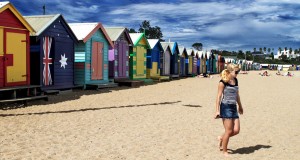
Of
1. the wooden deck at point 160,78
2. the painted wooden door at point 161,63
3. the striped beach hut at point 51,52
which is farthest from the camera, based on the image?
the painted wooden door at point 161,63

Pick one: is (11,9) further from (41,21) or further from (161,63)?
(161,63)

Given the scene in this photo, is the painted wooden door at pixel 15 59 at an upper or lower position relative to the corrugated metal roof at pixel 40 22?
lower

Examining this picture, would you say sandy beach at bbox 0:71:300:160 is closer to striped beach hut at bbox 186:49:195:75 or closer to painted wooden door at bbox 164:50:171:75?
painted wooden door at bbox 164:50:171:75

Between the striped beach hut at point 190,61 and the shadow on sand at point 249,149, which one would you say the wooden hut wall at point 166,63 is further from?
the shadow on sand at point 249,149

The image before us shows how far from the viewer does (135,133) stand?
7.83m

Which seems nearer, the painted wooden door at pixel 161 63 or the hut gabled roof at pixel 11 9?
the hut gabled roof at pixel 11 9

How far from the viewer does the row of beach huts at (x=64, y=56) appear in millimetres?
12031

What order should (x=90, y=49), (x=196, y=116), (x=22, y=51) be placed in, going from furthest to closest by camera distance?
(x=90, y=49) < (x=22, y=51) < (x=196, y=116)

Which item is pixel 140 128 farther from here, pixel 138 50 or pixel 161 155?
pixel 138 50

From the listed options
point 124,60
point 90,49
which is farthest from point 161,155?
point 124,60

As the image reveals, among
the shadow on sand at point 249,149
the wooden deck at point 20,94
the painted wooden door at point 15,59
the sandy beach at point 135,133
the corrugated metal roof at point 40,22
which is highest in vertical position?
the corrugated metal roof at point 40,22

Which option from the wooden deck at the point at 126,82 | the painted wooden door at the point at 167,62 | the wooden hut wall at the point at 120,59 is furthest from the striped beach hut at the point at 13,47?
the painted wooden door at the point at 167,62

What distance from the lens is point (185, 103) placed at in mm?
13711

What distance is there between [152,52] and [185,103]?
13.6 m
